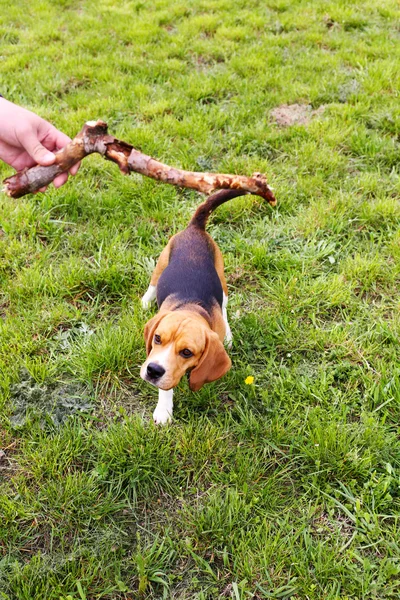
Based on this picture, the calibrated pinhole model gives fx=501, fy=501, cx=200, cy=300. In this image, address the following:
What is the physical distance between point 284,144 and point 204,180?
2.90 metres

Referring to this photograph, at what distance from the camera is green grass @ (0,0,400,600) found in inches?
106

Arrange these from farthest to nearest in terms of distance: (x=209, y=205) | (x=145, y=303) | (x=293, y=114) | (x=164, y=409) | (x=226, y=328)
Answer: (x=293, y=114)
(x=145, y=303)
(x=226, y=328)
(x=209, y=205)
(x=164, y=409)

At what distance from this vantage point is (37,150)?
292 centimetres

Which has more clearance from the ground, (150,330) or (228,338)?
(150,330)

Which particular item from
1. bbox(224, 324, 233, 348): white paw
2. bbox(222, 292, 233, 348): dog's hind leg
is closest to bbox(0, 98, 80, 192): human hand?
bbox(222, 292, 233, 348): dog's hind leg

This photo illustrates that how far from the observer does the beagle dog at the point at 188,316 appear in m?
2.84

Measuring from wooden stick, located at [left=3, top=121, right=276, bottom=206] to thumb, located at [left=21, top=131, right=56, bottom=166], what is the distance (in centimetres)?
4

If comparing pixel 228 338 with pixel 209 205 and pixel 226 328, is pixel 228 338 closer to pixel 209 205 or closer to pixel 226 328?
pixel 226 328

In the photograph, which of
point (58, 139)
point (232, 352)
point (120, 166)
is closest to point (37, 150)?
point (58, 139)

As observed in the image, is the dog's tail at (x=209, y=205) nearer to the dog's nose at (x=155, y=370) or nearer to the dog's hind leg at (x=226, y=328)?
the dog's hind leg at (x=226, y=328)

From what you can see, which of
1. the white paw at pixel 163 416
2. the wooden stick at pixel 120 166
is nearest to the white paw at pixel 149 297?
the white paw at pixel 163 416

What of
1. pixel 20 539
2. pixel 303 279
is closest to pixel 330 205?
pixel 303 279

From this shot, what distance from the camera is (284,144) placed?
542cm

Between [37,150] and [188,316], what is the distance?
4.31ft
